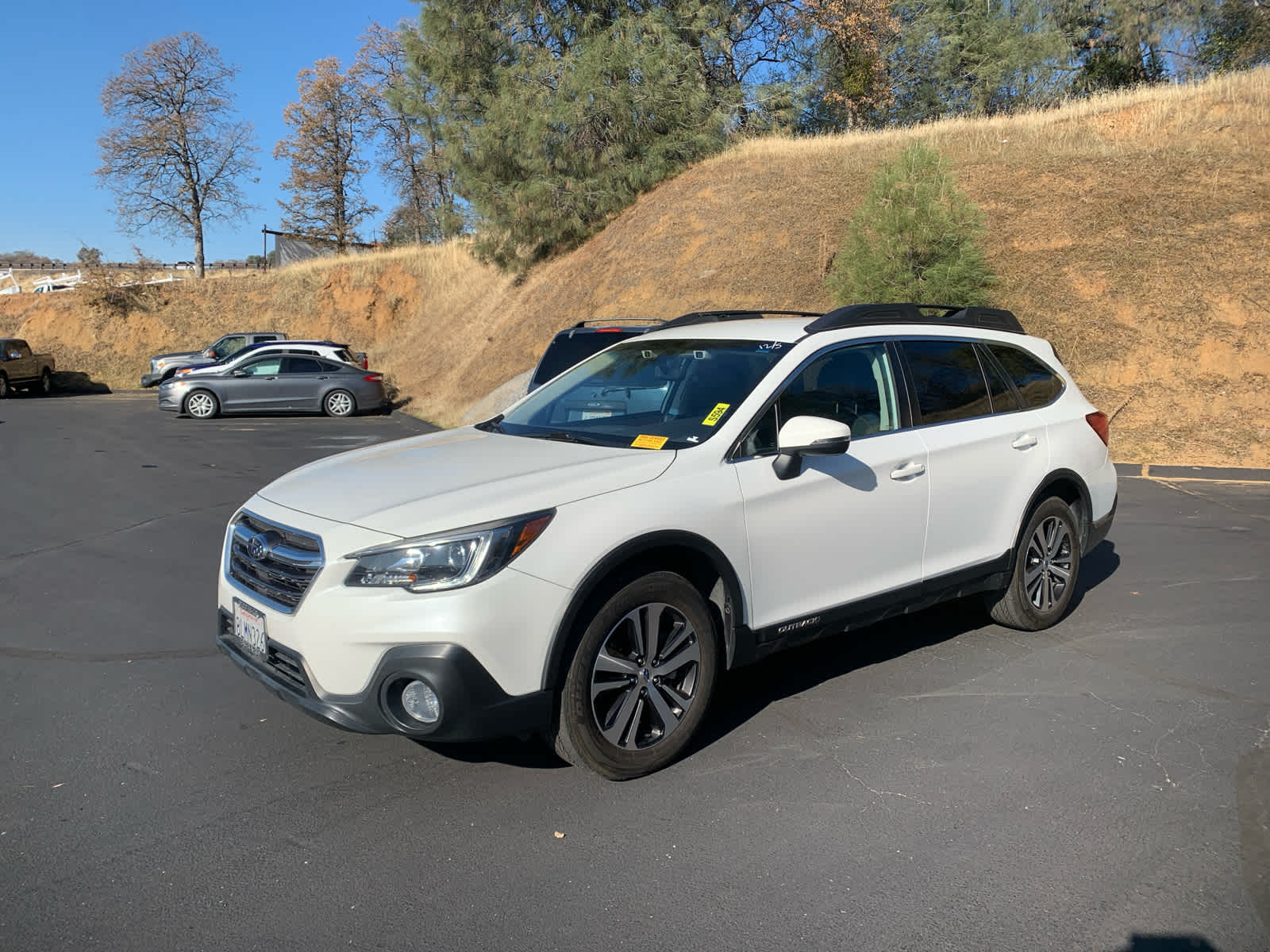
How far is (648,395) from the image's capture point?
15.9 feet

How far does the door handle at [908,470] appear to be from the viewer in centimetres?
475

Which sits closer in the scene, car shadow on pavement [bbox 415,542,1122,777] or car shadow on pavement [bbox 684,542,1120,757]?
car shadow on pavement [bbox 415,542,1122,777]

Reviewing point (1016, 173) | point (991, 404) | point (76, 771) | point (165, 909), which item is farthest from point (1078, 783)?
point (1016, 173)

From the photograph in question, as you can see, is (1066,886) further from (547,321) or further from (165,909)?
(547,321)

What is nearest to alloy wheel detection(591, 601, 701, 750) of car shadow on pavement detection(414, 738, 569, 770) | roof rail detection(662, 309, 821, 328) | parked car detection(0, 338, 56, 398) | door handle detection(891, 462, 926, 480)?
car shadow on pavement detection(414, 738, 569, 770)

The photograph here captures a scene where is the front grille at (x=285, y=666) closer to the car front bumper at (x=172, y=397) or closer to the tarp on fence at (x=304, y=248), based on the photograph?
the car front bumper at (x=172, y=397)

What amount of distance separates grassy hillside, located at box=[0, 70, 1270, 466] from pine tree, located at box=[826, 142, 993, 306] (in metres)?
2.19

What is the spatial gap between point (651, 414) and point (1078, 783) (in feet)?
7.84

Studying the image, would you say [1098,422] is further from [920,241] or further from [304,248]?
[304,248]

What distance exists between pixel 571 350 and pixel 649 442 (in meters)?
6.81

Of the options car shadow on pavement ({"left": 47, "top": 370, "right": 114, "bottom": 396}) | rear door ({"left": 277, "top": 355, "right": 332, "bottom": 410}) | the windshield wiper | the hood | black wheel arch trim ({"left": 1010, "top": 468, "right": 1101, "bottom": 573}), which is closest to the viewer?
the hood

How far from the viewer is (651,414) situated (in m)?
4.70

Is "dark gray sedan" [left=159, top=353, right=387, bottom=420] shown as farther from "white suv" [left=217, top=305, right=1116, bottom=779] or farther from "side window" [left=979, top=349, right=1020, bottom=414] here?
"side window" [left=979, top=349, right=1020, bottom=414]

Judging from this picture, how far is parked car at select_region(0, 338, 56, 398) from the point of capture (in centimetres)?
2785
